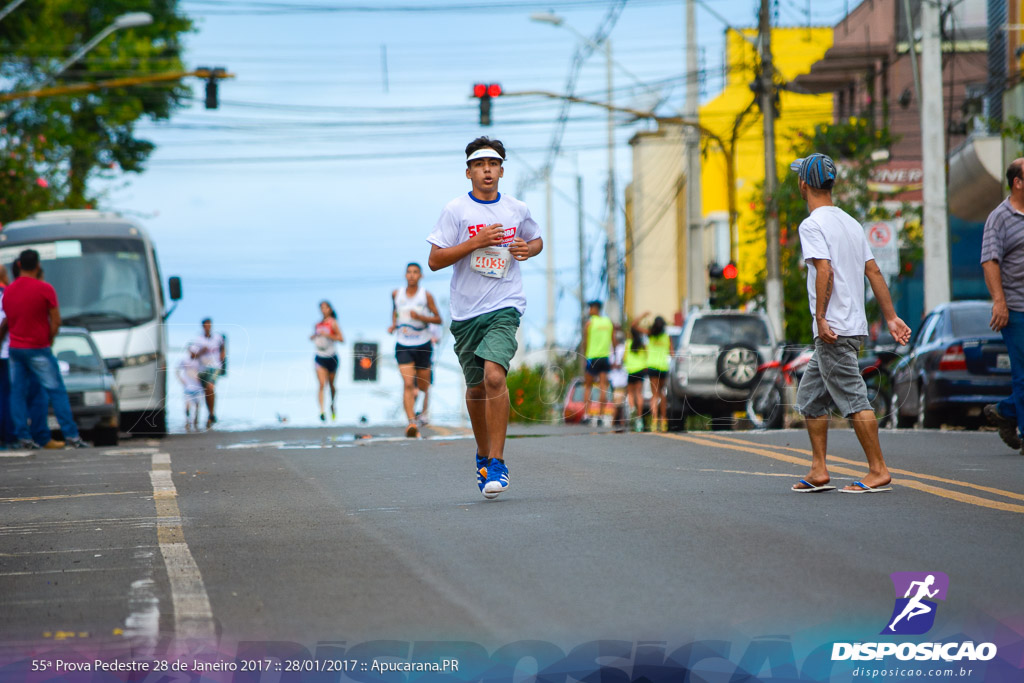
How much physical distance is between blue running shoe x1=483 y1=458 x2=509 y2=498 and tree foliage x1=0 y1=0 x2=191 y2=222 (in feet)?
98.3

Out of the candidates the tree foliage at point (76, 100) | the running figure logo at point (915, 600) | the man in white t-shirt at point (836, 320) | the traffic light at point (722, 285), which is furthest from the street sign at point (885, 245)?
the tree foliage at point (76, 100)

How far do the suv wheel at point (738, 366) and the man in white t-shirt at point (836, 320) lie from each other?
12616mm

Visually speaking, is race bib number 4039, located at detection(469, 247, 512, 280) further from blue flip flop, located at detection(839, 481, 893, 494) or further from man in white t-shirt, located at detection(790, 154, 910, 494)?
blue flip flop, located at detection(839, 481, 893, 494)

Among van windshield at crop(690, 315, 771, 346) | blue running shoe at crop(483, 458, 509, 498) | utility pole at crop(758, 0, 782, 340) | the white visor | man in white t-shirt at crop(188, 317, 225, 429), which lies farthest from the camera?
utility pole at crop(758, 0, 782, 340)

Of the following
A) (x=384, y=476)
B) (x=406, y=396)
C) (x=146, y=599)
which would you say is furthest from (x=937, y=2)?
(x=146, y=599)

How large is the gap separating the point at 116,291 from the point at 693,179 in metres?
16.3

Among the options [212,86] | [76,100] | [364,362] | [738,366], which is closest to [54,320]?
[364,362]

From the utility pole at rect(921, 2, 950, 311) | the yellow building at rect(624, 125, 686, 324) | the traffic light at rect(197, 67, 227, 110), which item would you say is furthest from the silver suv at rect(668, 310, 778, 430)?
the yellow building at rect(624, 125, 686, 324)

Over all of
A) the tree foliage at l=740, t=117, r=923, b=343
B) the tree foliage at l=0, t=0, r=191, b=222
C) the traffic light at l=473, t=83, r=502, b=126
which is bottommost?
the tree foliage at l=740, t=117, r=923, b=343

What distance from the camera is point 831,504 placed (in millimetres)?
8094

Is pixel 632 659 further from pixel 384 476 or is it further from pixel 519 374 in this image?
pixel 519 374

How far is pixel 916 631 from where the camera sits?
4973 millimetres

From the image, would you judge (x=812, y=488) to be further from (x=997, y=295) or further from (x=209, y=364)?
(x=209, y=364)

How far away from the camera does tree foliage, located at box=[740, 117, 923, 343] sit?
28.9 metres
